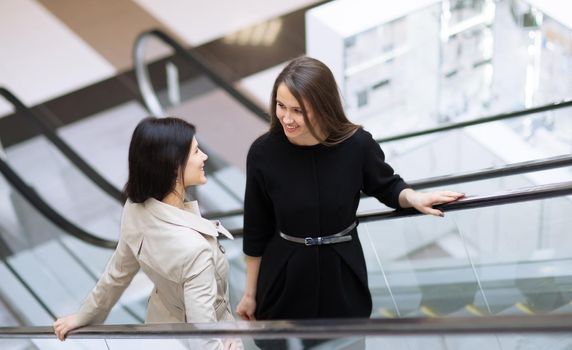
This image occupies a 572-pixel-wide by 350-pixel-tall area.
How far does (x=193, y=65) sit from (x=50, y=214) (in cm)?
241

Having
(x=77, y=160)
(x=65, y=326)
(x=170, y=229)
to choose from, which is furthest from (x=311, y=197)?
(x=77, y=160)

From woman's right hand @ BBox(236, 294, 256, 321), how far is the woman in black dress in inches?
2.1

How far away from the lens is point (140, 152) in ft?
10.1

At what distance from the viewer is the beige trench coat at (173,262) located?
3.11 metres

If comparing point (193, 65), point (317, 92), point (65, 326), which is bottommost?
point (65, 326)

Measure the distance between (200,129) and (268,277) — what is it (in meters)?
5.17

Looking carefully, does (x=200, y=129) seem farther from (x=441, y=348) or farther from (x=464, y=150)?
(x=441, y=348)

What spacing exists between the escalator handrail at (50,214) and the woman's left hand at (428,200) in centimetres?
322

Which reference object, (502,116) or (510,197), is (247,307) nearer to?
(510,197)

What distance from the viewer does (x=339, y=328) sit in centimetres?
261

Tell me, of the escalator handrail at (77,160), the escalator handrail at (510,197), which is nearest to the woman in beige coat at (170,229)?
the escalator handrail at (510,197)

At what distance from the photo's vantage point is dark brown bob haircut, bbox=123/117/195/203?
308cm

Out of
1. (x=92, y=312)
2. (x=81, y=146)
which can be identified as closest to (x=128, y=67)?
(x=81, y=146)

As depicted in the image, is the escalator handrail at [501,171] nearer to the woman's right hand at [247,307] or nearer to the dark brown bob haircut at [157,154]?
the woman's right hand at [247,307]
